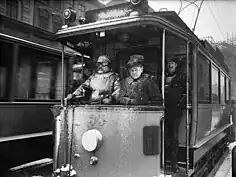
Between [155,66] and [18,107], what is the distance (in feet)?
9.43

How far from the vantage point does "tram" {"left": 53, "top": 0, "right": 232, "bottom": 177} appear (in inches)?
126

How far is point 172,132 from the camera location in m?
4.20

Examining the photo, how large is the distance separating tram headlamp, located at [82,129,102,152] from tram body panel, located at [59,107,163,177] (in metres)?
0.06

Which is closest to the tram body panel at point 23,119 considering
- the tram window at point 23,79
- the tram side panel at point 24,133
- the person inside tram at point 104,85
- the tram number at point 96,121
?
the tram side panel at point 24,133

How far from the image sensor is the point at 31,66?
5668 mm

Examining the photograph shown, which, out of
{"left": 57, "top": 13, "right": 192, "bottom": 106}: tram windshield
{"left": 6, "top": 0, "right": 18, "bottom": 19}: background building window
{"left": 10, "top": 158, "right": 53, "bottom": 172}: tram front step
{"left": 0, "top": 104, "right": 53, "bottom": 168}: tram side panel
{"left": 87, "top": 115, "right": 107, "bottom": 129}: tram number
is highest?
{"left": 6, "top": 0, "right": 18, "bottom": 19}: background building window

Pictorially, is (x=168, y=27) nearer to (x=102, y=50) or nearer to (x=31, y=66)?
(x=102, y=50)

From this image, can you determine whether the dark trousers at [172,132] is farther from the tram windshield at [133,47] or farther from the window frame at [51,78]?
the window frame at [51,78]

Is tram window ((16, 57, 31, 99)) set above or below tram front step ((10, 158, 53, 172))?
above

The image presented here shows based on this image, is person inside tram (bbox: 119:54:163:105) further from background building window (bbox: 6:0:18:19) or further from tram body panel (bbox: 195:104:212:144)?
background building window (bbox: 6:0:18:19)

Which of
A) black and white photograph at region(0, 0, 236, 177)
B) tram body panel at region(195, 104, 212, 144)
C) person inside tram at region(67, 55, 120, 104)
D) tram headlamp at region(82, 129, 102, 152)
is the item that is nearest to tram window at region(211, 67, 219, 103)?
black and white photograph at region(0, 0, 236, 177)

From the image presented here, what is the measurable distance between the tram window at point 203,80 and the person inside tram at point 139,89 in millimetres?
1468

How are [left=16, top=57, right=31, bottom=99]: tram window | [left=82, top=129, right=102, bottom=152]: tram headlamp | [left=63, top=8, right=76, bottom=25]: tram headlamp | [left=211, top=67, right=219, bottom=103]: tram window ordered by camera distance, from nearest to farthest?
[left=82, top=129, right=102, bottom=152]: tram headlamp → [left=63, top=8, right=76, bottom=25]: tram headlamp → [left=16, top=57, right=31, bottom=99]: tram window → [left=211, top=67, right=219, bottom=103]: tram window

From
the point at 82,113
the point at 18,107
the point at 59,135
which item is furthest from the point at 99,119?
the point at 18,107
